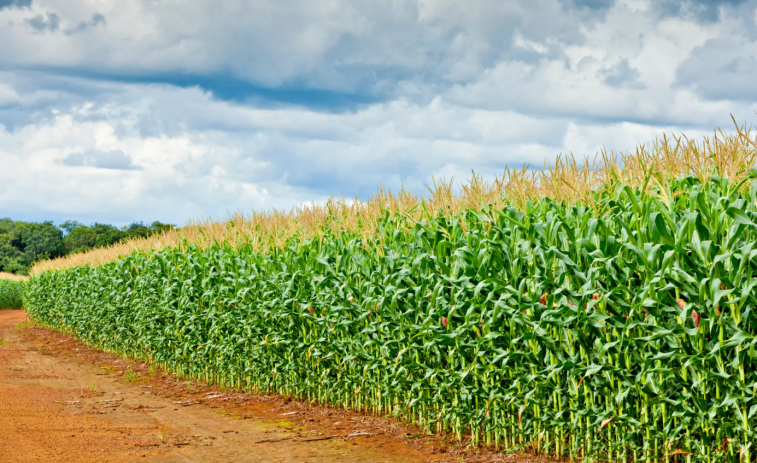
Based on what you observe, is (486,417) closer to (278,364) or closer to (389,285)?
(389,285)

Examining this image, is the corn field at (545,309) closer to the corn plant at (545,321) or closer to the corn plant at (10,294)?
the corn plant at (545,321)

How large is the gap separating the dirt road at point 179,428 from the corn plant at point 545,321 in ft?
1.54

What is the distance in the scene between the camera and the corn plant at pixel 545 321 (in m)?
4.75

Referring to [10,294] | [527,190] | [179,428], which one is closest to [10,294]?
[10,294]

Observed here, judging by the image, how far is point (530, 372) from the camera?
6.04 metres

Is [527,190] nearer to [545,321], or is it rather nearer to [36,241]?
[545,321]

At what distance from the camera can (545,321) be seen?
18.3 feet

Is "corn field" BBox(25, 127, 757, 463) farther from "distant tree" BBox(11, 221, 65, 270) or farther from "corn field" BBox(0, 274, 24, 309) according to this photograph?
"distant tree" BBox(11, 221, 65, 270)

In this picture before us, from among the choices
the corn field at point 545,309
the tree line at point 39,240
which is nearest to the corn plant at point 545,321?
the corn field at point 545,309

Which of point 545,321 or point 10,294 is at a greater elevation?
point 545,321

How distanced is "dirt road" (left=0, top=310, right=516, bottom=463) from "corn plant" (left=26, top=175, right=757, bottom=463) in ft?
1.54

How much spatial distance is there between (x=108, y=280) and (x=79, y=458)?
1118 cm

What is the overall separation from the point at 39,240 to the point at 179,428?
8051 centimetres

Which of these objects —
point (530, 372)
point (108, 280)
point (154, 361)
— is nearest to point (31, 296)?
point (108, 280)
